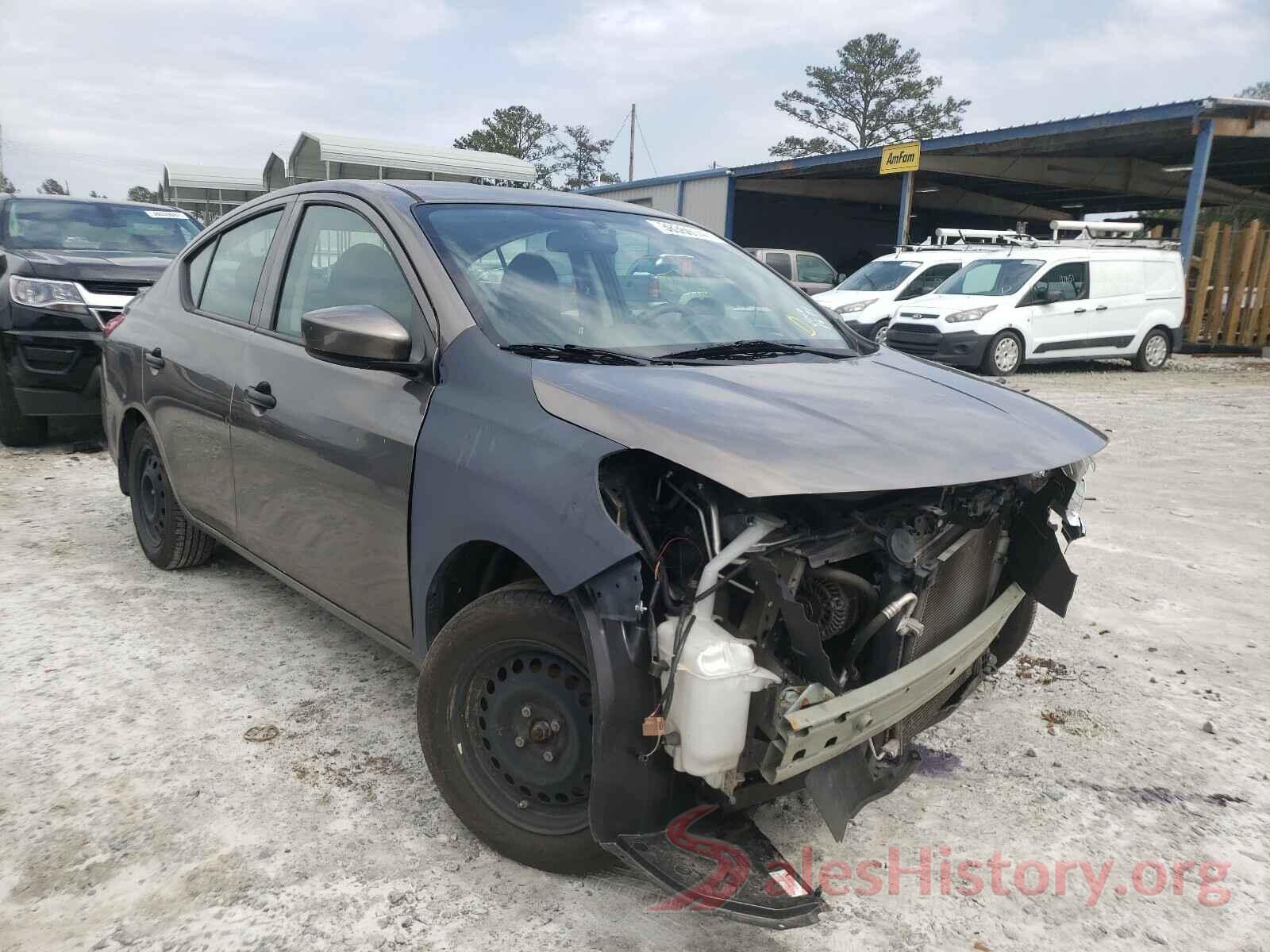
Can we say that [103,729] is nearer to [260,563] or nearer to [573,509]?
[260,563]

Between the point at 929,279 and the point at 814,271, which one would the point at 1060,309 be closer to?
the point at 929,279

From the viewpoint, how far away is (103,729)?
2963 mm

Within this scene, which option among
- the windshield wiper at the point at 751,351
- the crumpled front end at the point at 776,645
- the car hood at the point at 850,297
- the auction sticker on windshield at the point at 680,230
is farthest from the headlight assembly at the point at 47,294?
the car hood at the point at 850,297

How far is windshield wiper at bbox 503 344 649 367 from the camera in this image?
248cm

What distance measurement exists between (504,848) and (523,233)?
5.98 ft

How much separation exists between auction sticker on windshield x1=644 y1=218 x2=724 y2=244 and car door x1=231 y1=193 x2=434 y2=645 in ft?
3.43

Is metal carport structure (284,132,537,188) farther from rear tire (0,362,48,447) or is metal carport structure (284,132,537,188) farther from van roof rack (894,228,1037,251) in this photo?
rear tire (0,362,48,447)

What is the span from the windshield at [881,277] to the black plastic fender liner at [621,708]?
→ 45.8 ft

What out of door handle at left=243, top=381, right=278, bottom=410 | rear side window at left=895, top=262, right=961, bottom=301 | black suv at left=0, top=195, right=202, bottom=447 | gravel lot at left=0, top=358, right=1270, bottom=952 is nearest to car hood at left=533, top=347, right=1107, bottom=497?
gravel lot at left=0, top=358, right=1270, bottom=952

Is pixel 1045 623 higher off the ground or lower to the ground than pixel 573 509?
lower

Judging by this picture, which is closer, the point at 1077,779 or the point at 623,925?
the point at 623,925

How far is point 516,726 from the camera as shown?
7.48 feet

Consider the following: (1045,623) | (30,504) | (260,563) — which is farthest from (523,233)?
(30,504)

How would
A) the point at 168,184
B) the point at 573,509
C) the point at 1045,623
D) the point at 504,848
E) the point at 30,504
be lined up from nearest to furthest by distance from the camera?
the point at 573,509
the point at 504,848
the point at 1045,623
the point at 30,504
the point at 168,184
